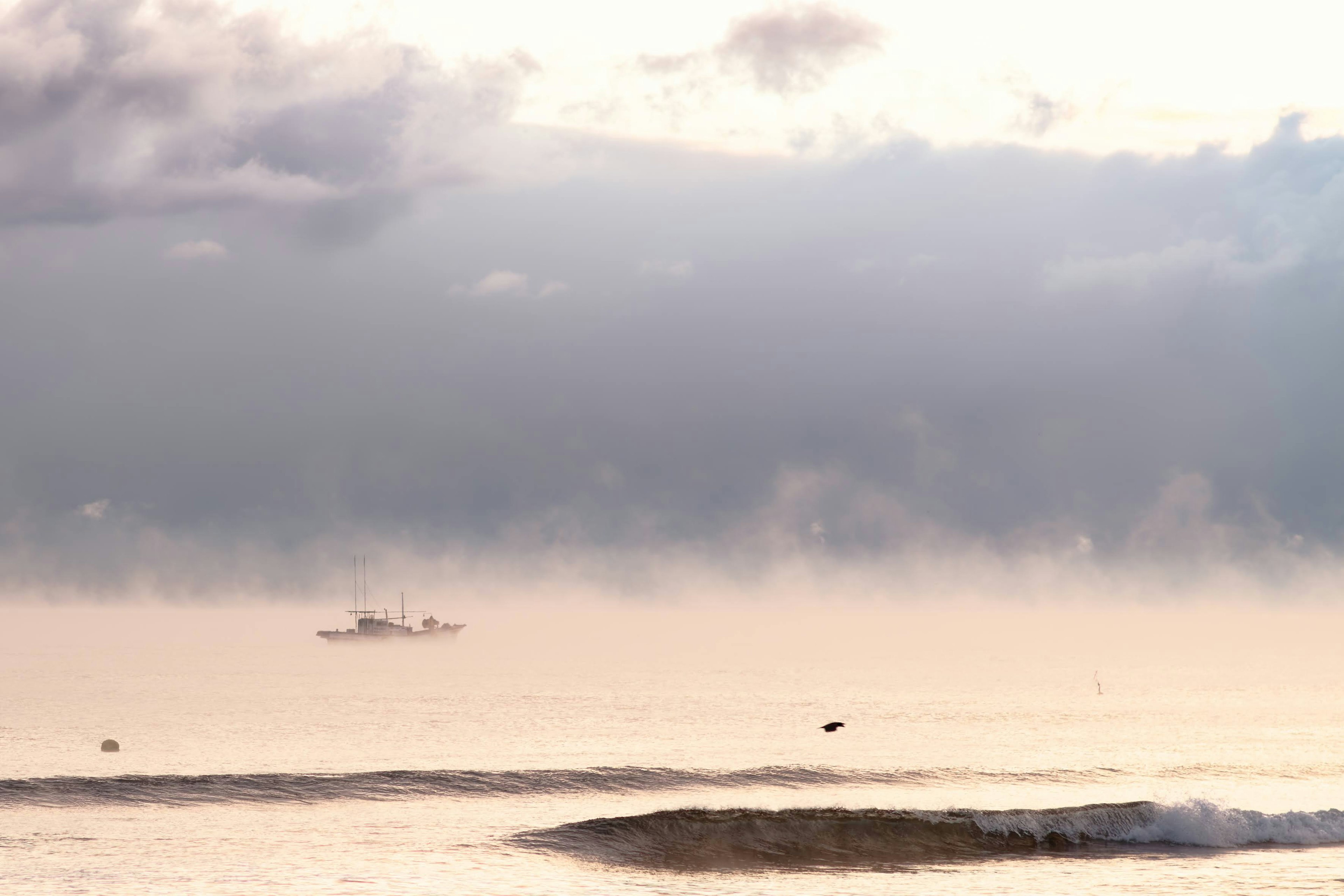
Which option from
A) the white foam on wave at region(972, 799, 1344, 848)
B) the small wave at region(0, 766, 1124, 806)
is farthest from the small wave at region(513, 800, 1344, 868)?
the small wave at region(0, 766, 1124, 806)

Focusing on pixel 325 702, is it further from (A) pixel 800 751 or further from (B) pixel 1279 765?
(B) pixel 1279 765

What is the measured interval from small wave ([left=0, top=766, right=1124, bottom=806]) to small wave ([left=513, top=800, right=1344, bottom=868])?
1008 centimetres

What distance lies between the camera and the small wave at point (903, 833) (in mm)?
44500

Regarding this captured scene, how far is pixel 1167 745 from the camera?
81562 millimetres

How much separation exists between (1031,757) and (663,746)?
2235cm

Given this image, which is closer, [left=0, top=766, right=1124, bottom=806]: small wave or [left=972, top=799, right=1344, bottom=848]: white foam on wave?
[left=972, top=799, right=1344, bottom=848]: white foam on wave

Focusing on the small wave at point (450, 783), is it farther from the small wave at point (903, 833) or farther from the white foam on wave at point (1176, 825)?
the white foam on wave at point (1176, 825)

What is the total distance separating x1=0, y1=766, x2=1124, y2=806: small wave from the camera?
51531 mm

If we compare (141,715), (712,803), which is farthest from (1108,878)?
(141,715)

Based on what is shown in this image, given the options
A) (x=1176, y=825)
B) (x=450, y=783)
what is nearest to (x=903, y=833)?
(x=1176, y=825)

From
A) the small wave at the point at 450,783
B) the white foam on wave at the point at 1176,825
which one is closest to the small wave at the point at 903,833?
the white foam on wave at the point at 1176,825

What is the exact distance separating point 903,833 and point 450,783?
2113cm

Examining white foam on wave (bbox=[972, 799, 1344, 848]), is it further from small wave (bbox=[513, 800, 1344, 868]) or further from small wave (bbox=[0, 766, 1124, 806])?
small wave (bbox=[0, 766, 1124, 806])

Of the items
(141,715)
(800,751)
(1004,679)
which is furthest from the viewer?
(1004,679)
